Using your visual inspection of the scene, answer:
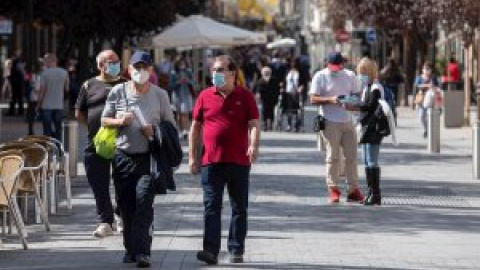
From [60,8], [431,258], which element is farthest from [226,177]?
[60,8]

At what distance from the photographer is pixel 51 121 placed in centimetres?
2661

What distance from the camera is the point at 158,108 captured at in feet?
44.2

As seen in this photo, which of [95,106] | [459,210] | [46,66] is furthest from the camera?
[46,66]

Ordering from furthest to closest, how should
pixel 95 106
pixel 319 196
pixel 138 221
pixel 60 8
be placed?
pixel 60 8, pixel 319 196, pixel 95 106, pixel 138 221

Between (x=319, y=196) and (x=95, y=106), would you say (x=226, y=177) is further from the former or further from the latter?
(x=319, y=196)

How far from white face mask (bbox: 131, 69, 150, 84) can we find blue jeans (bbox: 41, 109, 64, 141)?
42.8ft

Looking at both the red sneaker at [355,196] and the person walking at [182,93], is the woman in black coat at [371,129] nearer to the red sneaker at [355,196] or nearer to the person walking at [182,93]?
the red sneaker at [355,196]

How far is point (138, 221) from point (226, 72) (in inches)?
57.3

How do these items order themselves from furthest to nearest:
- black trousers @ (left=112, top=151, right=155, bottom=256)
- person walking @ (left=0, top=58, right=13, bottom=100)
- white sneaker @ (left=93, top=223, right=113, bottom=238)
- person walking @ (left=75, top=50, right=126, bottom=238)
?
person walking @ (left=0, top=58, right=13, bottom=100)
person walking @ (left=75, top=50, right=126, bottom=238)
white sneaker @ (left=93, top=223, right=113, bottom=238)
black trousers @ (left=112, top=151, right=155, bottom=256)

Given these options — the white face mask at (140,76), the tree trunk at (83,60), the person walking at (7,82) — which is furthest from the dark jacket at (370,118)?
the person walking at (7,82)

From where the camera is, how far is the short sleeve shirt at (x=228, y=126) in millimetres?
13219

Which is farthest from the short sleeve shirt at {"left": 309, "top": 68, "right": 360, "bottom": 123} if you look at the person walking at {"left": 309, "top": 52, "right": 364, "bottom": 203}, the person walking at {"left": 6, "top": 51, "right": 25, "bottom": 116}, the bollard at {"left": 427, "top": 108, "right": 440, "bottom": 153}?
the person walking at {"left": 6, "top": 51, "right": 25, "bottom": 116}

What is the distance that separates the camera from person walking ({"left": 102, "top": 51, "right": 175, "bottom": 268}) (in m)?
13.1

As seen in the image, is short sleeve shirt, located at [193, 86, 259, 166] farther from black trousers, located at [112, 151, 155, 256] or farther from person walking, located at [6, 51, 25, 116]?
person walking, located at [6, 51, 25, 116]
